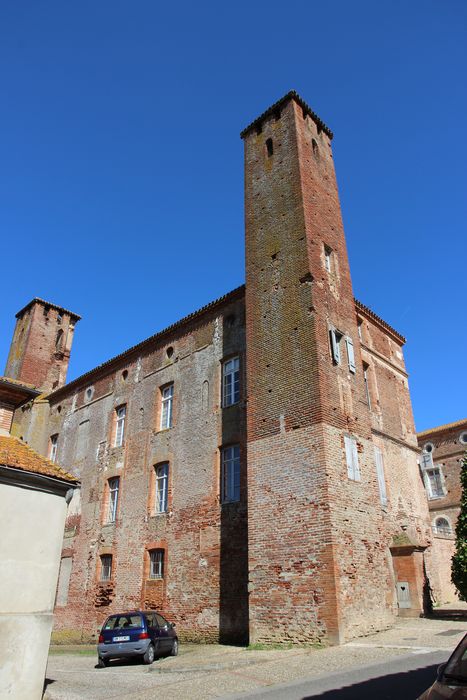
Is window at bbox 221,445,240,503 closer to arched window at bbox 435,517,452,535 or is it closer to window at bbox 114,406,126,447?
window at bbox 114,406,126,447

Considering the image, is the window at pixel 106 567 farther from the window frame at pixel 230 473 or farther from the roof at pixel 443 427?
the roof at pixel 443 427

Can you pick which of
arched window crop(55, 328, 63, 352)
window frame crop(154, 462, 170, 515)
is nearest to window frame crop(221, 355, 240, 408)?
window frame crop(154, 462, 170, 515)

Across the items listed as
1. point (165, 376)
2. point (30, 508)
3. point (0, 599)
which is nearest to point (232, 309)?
point (165, 376)

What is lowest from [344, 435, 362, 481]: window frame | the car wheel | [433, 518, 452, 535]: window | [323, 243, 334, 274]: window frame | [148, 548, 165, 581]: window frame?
the car wheel

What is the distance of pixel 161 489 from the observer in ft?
58.2

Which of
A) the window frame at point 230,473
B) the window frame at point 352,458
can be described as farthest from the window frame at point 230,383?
the window frame at point 352,458

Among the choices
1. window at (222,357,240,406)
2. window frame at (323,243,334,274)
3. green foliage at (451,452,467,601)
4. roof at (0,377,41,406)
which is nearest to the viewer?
roof at (0,377,41,406)

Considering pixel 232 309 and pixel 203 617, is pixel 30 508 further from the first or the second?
pixel 232 309

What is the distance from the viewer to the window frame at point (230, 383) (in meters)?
16.1

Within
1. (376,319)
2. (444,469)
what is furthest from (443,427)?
(376,319)

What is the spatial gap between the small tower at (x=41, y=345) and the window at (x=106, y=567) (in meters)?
12.1

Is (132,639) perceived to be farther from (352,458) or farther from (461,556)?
(461,556)

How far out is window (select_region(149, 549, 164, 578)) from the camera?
16422 millimetres

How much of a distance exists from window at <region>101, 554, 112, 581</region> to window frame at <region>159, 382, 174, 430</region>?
535cm
